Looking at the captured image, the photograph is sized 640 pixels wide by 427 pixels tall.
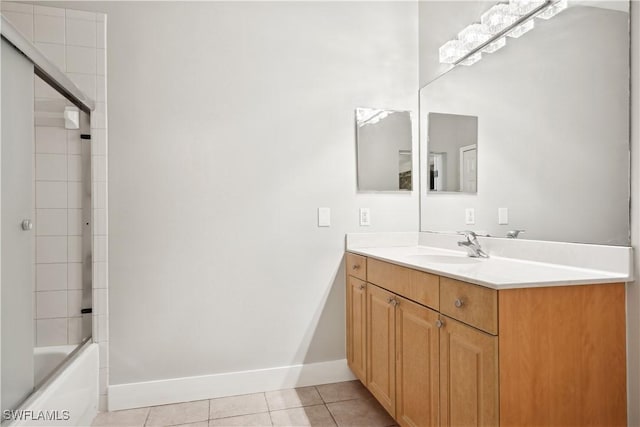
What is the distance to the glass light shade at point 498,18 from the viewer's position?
6.17 ft

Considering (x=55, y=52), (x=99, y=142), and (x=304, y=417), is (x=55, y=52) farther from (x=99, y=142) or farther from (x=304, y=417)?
(x=304, y=417)

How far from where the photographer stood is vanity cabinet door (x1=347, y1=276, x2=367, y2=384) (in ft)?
7.22

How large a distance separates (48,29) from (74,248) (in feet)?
3.96

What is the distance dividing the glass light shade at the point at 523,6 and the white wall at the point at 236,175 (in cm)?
87

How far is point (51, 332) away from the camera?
177 centimetres

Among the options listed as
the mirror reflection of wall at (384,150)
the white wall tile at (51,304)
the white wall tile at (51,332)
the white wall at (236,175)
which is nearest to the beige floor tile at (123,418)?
the white wall at (236,175)

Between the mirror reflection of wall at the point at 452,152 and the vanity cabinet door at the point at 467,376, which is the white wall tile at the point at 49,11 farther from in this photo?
the vanity cabinet door at the point at 467,376

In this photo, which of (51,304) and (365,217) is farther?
(365,217)

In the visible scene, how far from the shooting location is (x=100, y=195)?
7.00 ft

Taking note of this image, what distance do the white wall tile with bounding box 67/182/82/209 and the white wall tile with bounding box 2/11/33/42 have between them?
816mm

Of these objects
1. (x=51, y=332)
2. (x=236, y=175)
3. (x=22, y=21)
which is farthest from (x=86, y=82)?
(x=51, y=332)

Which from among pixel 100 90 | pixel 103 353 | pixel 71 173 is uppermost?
pixel 100 90

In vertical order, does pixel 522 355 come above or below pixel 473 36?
below

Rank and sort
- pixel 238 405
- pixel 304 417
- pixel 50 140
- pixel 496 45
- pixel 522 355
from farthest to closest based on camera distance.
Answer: pixel 238 405 → pixel 304 417 → pixel 496 45 → pixel 50 140 → pixel 522 355
